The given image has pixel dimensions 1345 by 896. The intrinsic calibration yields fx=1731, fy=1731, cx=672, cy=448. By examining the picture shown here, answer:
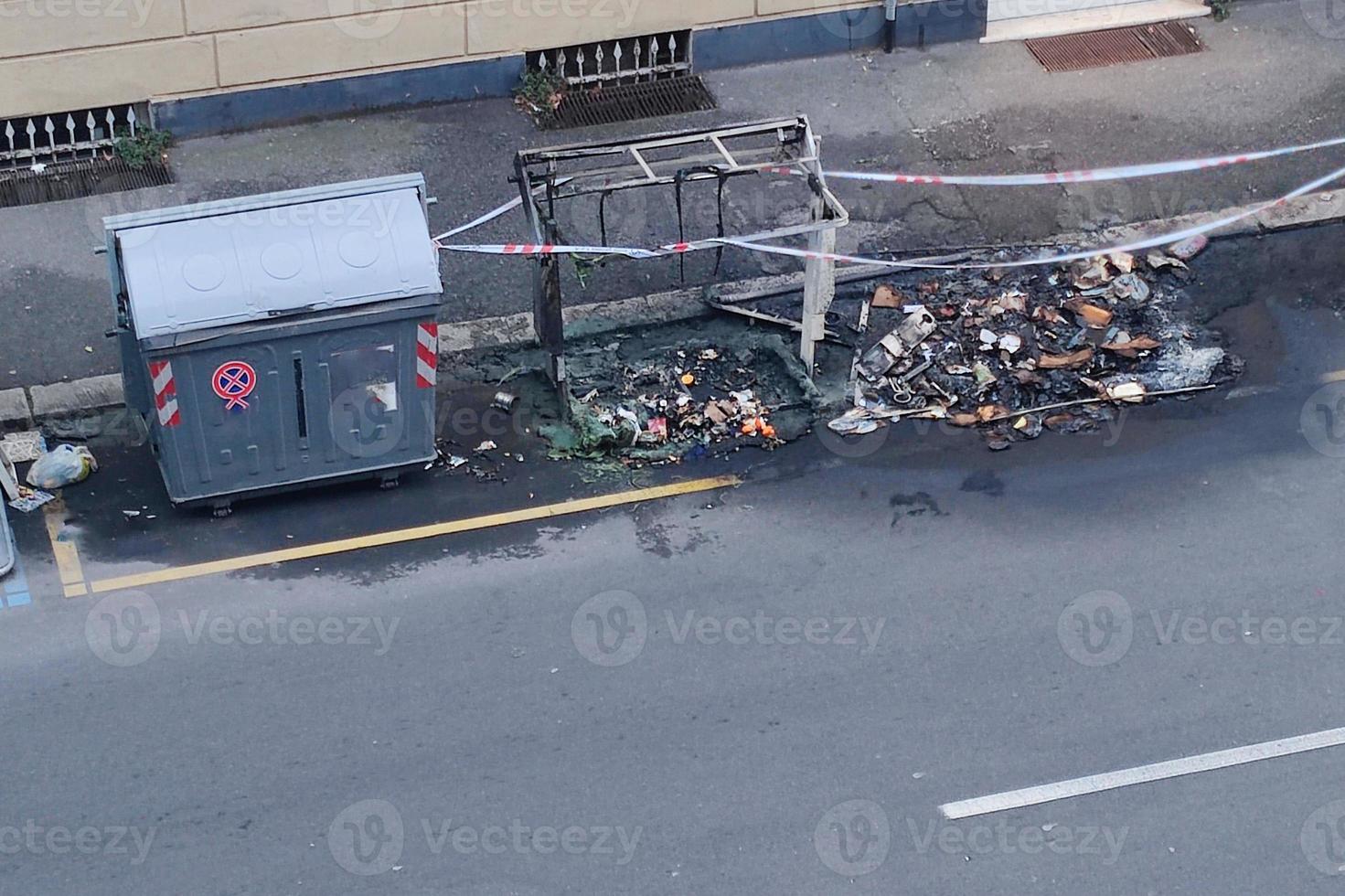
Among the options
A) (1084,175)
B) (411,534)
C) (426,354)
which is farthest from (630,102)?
(411,534)

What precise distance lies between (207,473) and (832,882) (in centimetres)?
422

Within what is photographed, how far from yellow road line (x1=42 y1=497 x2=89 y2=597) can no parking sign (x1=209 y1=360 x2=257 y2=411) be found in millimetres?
1196

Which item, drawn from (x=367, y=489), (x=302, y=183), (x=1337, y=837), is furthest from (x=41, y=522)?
(x=1337, y=837)

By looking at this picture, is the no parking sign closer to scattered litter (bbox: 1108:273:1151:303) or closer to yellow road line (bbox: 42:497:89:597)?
yellow road line (bbox: 42:497:89:597)

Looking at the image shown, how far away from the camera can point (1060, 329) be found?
11492 millimetres

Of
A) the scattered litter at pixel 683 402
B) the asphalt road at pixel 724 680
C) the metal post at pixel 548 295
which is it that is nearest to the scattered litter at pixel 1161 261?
the asphalt road at pixel 724 680

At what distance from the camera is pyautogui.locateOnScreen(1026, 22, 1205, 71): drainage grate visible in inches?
563

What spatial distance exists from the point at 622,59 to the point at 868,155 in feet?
Result: 7.43

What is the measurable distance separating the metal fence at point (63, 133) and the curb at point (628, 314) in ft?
8.75

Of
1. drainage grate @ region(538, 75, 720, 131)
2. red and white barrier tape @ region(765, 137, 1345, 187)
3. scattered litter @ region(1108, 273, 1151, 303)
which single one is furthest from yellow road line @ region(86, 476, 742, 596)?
drainage grate @ region(538, 75, 720, 131)

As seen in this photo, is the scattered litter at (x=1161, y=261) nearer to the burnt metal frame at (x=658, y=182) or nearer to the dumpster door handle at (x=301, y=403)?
the burnt metal frame at (x=658, y=182)

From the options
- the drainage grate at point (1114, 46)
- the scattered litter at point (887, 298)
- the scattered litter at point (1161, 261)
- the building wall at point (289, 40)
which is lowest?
the scattered litter at point (887, 298)

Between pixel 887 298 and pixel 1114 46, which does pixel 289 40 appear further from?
pixel 1114 46

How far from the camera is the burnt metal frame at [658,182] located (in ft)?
33.8
